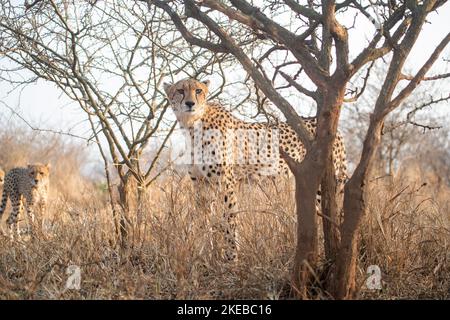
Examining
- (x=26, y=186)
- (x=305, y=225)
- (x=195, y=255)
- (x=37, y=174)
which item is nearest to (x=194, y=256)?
(x=195, y=255)

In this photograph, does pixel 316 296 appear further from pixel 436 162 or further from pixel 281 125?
pixel 436 162

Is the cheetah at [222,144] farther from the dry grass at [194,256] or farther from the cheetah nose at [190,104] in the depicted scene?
the dry grass at [194,256]

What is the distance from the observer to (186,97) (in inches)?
216

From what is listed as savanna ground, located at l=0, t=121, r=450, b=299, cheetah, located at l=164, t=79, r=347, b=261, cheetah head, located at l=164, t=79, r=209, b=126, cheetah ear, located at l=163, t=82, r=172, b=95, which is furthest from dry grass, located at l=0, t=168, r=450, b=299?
cheetah ear, located at l=163, t=82, r=172, b=95

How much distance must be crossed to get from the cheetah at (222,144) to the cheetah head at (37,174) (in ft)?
14.5

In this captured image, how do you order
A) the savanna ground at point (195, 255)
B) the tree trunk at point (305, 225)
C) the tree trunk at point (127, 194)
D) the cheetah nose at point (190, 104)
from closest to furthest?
the tree trunk at point (305, 225)
the savanna ground at point (195, 255)
the tree trunk at point (127, 194)
the cheetah nose at point (190, 104)

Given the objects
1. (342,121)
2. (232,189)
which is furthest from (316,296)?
(342,121)

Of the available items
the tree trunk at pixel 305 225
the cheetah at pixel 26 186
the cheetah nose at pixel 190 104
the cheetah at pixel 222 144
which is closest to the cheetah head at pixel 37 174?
the cheetah at pixel 26 186

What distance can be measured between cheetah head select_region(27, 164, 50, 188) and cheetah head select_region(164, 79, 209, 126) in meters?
4.60

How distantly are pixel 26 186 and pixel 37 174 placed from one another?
0.34 metres

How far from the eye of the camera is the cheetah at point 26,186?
372 inches

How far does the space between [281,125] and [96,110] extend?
7.63 feet

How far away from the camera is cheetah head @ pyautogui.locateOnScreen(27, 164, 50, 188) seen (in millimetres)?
9445

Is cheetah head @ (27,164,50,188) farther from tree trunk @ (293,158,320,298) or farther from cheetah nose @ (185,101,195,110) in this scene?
tree trunk @ (293,158,320,298)
